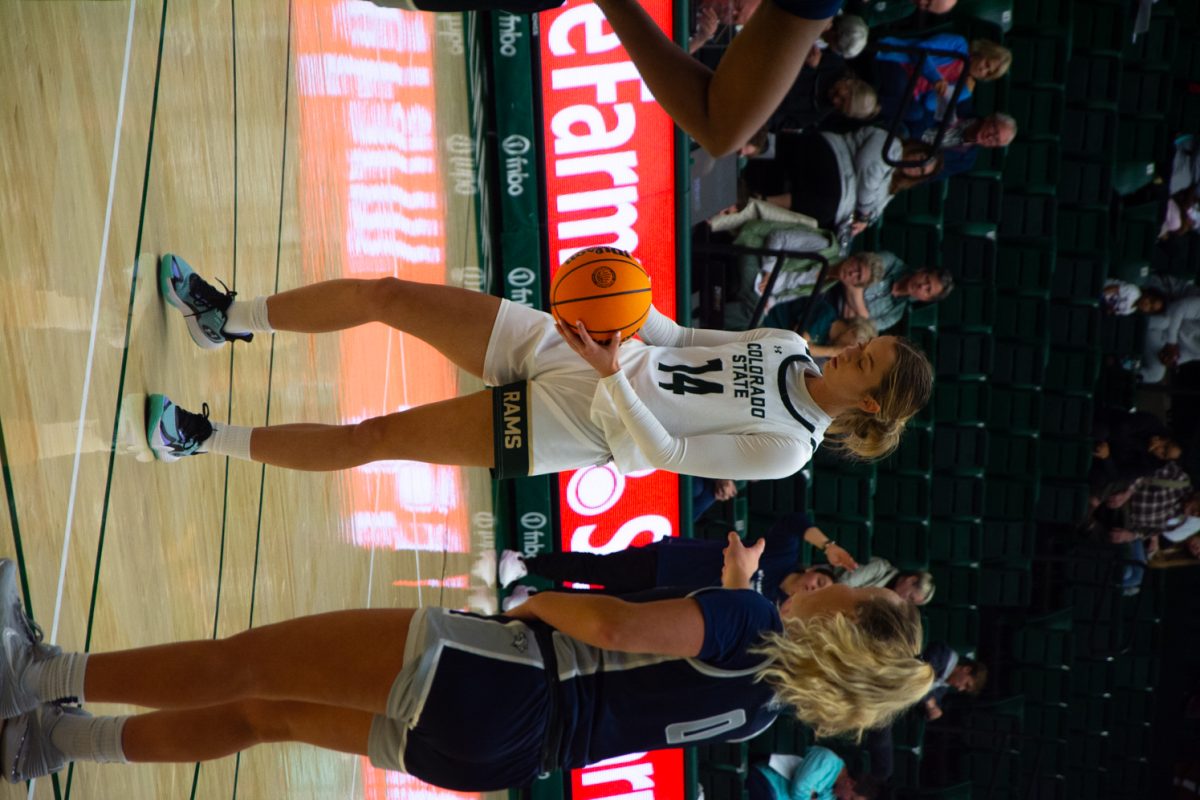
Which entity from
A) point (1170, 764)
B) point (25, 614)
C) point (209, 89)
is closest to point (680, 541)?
point (209, 89)

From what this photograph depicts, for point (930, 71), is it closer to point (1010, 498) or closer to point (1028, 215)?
point (1028, 215)

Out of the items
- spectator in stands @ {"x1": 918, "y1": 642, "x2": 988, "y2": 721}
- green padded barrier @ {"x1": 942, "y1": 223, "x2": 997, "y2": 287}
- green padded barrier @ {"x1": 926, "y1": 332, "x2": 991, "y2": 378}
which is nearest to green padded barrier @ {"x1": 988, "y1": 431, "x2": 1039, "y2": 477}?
green padded barrier @ {"x1": 926, "y1": 332, "x2": 991, "y2": 378}

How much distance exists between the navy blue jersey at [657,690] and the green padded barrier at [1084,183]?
678 cm

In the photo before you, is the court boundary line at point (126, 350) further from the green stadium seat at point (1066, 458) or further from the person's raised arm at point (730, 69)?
the green stadium seat at point (1066, 458)

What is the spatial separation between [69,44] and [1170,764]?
1032 centimetres

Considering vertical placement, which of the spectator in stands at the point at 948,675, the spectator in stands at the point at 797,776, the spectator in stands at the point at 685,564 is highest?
the spectator in stands at the point at 685,564

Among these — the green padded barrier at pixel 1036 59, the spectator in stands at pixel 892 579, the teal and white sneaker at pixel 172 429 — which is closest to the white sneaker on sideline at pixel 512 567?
the spectator in stands at pixel 892 579

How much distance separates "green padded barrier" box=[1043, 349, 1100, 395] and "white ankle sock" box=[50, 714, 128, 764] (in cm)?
757

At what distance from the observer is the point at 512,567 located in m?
6.00

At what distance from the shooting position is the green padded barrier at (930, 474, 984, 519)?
25.3 feet

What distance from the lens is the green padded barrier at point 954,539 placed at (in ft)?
25.6

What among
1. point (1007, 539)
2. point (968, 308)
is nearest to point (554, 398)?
point (968, 308)

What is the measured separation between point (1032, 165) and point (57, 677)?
25.0 ft

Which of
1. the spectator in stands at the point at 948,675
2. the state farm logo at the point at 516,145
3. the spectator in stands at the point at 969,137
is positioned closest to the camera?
the state farm logo at the point at 516,145
